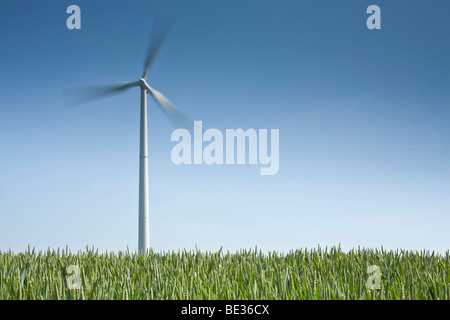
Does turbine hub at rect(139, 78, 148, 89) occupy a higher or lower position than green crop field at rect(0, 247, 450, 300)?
higher

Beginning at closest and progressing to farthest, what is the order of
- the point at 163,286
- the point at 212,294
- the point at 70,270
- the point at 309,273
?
the point at 212,294, the point at 163,286, the point at 309,273, the point at 70,270

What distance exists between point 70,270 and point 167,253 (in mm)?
3065

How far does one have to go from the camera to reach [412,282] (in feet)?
23.0

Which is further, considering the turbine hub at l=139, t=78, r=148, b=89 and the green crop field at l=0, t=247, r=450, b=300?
the turbine hub at l=139, t=78, r=148, b=89

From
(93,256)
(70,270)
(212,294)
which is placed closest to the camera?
(212,294)

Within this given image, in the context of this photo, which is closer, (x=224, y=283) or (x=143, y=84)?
(x=224, y=283)

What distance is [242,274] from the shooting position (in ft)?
25.3

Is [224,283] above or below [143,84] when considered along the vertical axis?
below

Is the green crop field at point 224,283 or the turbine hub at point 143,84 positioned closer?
the green crop field at point 224,283

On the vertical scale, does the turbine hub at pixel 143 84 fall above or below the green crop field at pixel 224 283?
above
